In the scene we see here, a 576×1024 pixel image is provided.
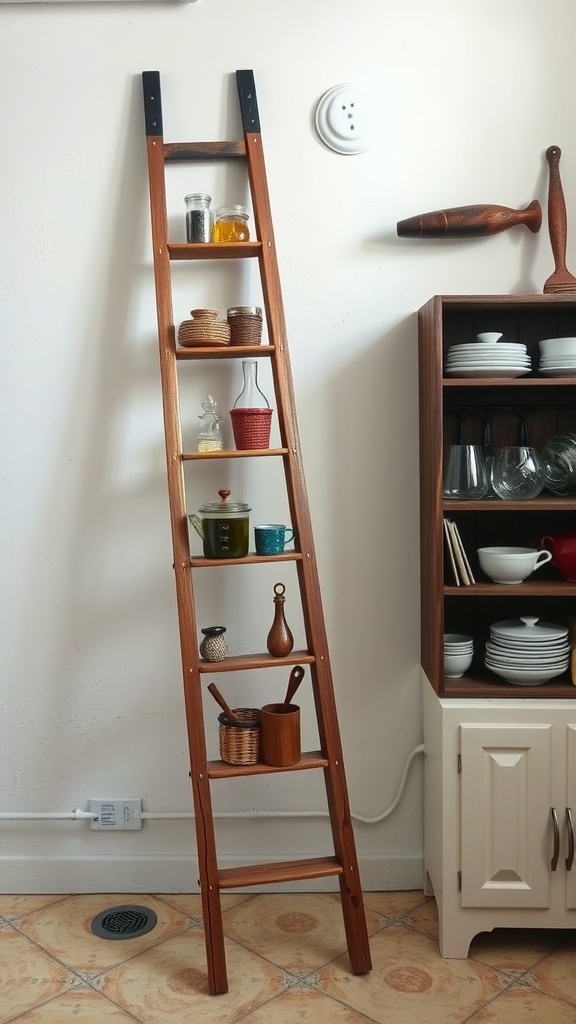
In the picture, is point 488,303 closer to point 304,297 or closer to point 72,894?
point 304,297

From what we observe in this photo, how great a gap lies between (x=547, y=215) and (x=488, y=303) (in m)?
0.42

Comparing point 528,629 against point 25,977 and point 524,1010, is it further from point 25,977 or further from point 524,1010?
point 25,977

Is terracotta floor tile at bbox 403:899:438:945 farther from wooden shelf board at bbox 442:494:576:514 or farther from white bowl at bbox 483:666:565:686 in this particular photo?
wooden shelf board at bbox 442:494:576:514

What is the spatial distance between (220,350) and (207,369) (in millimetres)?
247

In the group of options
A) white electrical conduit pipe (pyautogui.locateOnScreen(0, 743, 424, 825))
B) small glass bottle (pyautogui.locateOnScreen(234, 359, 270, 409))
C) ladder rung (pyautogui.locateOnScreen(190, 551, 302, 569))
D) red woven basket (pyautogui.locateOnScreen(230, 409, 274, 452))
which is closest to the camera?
ladder rung (pyautogui.locateOnScreen(190, 551, 302, 569))

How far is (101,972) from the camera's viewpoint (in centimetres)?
231

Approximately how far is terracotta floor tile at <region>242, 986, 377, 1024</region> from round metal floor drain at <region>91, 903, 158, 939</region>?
49 centimetres

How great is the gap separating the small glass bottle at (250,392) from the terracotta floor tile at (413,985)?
1477 millimetres

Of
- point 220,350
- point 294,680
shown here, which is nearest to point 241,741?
point 294,680

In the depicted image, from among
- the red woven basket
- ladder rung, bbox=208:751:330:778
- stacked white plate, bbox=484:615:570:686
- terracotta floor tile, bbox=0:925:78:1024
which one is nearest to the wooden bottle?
the red woven basket

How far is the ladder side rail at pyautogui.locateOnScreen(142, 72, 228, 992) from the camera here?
2.26 metres

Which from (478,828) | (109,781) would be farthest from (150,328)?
(478,828)

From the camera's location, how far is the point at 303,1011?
2.14 m

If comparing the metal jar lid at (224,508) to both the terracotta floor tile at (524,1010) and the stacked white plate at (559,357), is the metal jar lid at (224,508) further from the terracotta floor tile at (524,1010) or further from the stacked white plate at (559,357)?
the terracotta floor tile at (524,1010)
